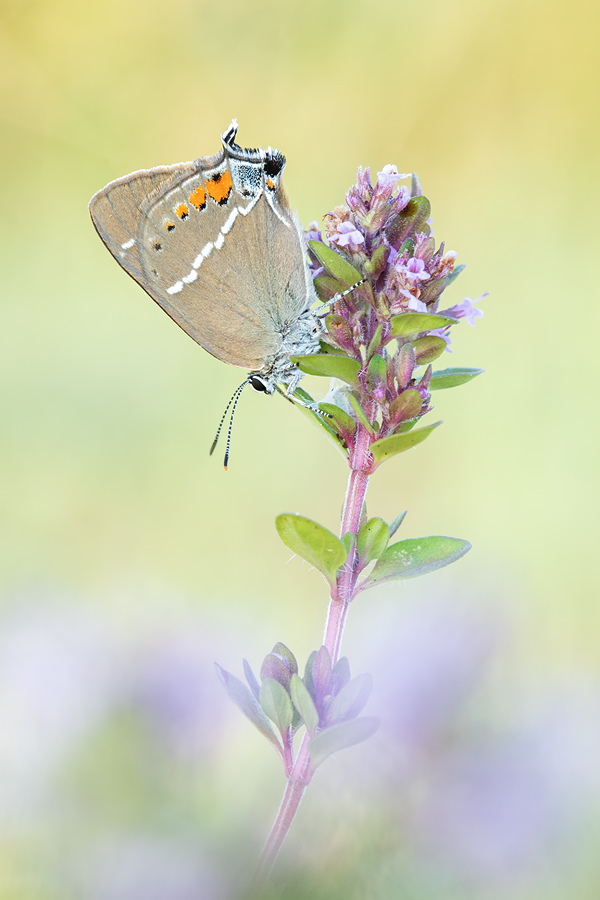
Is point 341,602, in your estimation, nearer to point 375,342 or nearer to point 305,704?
point 305,704

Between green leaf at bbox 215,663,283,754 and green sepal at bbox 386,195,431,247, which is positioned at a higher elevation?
green sepal at bbox 386,195,431,247

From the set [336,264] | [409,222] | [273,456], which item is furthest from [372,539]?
[273,456]

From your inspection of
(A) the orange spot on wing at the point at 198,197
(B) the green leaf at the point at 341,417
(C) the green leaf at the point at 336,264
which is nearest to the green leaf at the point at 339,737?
(B) the green leaf at the point at 341,417

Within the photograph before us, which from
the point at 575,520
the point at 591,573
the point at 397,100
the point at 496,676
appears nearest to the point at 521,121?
the point at 397,100

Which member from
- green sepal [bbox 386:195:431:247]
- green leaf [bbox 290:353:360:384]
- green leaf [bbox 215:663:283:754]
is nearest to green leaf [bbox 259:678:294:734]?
green leaf [bbox 215:663:283:754]

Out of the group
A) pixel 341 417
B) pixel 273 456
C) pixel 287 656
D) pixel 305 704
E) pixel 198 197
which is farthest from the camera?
pixel 273 456

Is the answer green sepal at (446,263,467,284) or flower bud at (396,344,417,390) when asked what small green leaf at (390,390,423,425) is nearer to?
flower bud at (396,344,417,390)
